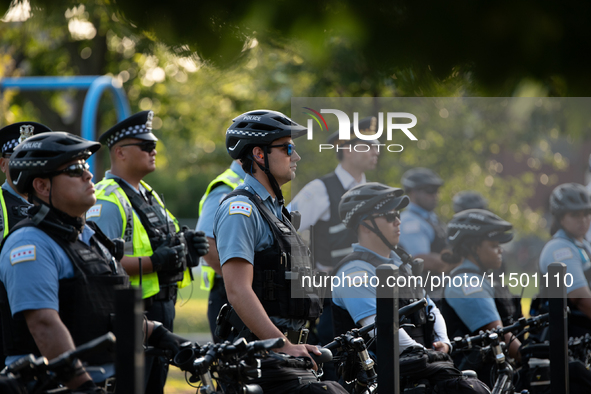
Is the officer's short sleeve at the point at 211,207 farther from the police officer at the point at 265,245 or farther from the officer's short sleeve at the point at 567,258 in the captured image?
the officer's short sleeve at the point at 567,258

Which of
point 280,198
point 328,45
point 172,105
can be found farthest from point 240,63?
point 172,105

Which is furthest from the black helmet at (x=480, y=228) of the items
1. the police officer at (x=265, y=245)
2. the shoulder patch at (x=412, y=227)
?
the police officer at (x=265, y=245)

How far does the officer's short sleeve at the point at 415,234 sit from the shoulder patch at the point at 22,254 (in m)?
4.56

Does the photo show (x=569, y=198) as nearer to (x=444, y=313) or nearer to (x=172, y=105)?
(x=444, y=313)

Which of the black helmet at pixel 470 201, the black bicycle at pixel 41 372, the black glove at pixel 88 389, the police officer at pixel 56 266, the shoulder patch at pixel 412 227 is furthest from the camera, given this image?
the shoulder patch at pixel 412 227

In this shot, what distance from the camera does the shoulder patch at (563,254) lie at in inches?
220

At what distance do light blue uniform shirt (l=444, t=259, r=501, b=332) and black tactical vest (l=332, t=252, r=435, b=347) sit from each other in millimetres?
693

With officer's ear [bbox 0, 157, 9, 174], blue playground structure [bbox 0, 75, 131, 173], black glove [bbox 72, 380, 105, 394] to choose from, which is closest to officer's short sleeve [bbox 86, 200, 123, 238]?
officer's ear [bbox 0, 157, 9, 174]

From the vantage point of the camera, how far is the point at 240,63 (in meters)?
2.03

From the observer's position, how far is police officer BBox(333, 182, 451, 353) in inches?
163

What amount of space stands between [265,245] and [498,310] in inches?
101

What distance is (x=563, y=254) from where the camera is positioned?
5.59 m

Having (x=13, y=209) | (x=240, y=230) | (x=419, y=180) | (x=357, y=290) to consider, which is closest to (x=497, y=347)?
(x=357, y=290)

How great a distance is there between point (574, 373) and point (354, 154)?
2321 millimetres
